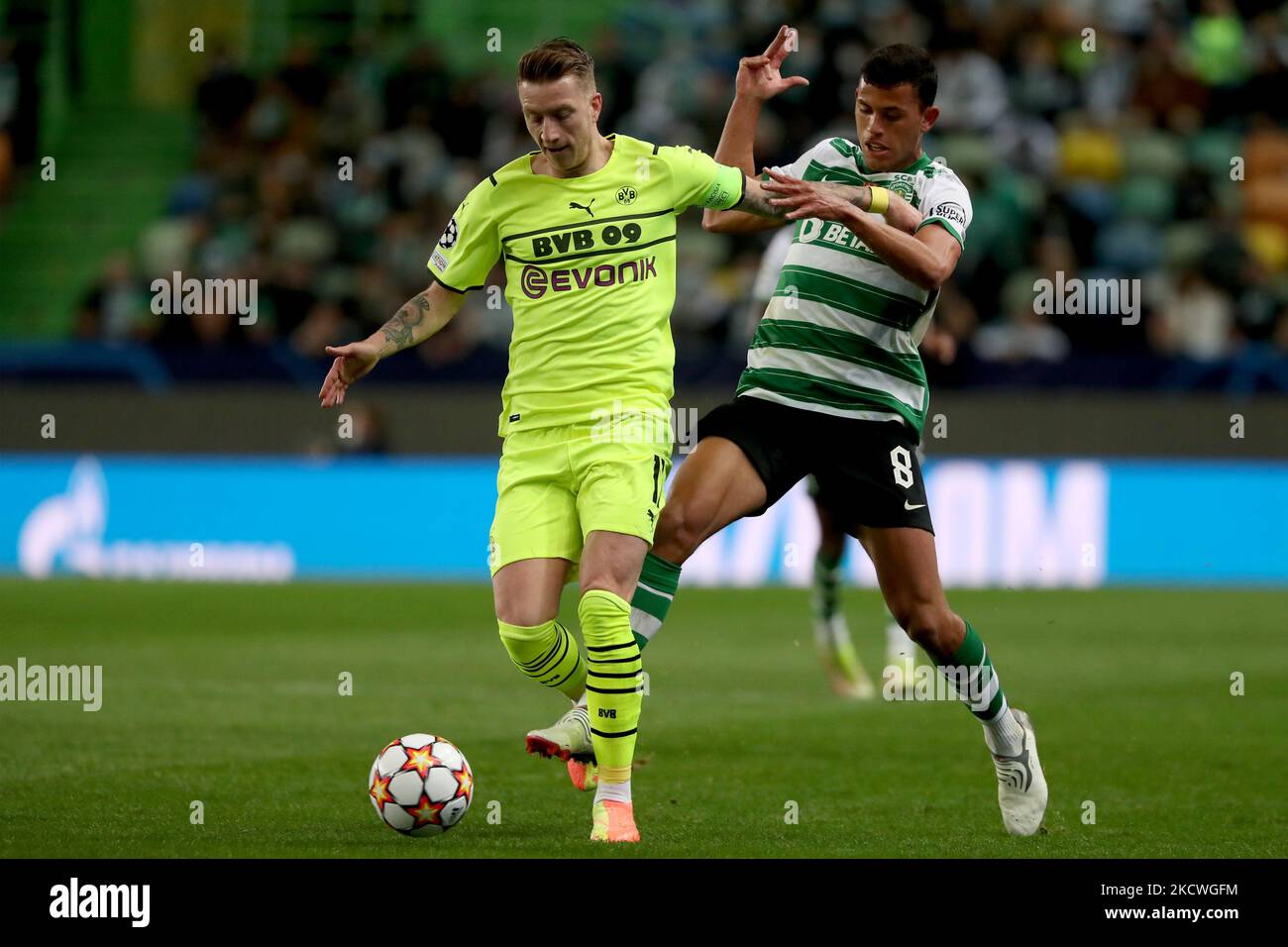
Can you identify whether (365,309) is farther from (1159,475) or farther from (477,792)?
(477,792)

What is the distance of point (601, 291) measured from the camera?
6629 millimetres

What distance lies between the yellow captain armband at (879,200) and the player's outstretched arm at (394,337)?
1.41 metres

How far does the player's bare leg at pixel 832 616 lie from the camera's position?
1030cm

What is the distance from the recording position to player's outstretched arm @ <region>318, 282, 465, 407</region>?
6566 mm

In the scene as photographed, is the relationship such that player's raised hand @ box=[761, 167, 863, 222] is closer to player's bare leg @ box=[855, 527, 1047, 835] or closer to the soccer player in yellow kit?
the soccer player in yellow kit

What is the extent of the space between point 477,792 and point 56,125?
1736cm

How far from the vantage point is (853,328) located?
23.3 ft

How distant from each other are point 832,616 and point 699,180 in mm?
4106

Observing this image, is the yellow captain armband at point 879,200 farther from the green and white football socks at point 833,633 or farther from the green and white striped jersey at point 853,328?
the green and white football socks at point 833,633

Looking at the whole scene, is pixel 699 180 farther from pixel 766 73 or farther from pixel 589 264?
pixel 766 73

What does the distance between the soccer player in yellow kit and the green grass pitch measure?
57 cm
